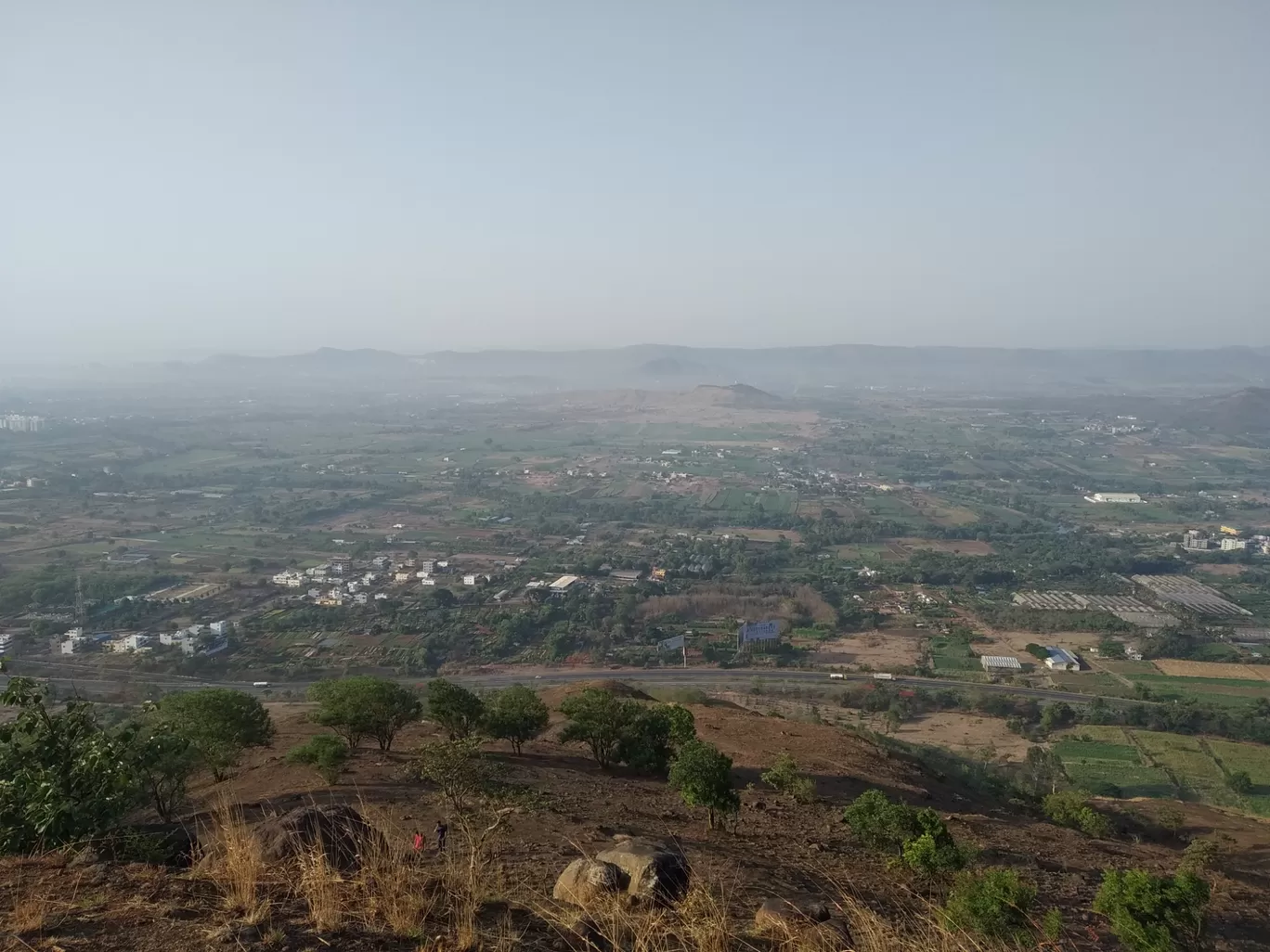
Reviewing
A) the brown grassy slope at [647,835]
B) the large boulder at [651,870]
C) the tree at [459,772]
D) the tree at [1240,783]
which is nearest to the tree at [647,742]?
the brown grassy slope at [647,835]

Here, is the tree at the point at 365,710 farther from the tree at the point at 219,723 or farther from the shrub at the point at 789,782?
the shrub at the point at 789,782

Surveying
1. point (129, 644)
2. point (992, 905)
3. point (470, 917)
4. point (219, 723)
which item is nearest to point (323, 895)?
point (470, 917)

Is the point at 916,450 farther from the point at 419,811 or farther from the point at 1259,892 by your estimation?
the point at 419,811

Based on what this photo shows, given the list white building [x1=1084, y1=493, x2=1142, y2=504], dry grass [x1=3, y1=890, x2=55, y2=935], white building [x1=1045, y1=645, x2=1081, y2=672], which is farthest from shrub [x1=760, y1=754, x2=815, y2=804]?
white building [x1=1084, y1=493, x2=1142, y2=504]

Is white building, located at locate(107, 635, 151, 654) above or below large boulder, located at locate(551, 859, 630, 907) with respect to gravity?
below

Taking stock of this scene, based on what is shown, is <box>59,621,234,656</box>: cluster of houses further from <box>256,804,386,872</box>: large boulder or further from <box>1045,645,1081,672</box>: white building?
<box>1045,645,1081,672</box>: white building

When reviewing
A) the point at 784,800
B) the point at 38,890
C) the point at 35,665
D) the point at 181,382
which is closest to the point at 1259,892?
the point at 784,800

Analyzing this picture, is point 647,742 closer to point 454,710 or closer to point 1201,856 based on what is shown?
point 454,710
